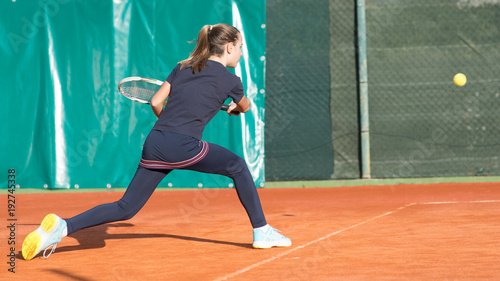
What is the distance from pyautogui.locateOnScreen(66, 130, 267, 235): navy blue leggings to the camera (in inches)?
139

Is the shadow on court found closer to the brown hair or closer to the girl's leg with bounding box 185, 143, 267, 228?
the girl's leg with bounding box 185, 143, 267, 228

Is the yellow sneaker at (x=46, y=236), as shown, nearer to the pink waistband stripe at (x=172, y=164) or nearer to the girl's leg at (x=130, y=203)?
the girl's leg at (x=130, y=203)

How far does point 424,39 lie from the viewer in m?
8.38

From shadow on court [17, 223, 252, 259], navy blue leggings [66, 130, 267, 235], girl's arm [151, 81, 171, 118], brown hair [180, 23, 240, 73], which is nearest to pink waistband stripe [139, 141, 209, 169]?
navy blue leggings [66, 130, 267, 235]

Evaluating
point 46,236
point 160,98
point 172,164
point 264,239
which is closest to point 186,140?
point 172,164

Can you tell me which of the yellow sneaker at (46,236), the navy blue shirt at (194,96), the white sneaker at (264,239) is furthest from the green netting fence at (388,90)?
the yellow sneaker at (46,236)

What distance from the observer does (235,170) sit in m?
3.68

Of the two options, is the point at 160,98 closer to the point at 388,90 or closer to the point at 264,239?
the point at 264,239

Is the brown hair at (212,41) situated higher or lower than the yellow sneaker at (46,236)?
higher

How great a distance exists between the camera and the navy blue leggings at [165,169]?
353cm

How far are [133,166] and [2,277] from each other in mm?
4739

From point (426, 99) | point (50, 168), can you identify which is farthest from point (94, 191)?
point (426, 99)

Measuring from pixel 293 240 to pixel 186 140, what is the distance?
3.67 ft

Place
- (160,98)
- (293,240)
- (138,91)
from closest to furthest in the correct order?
(160,98) → (293,240) → (138,91)
